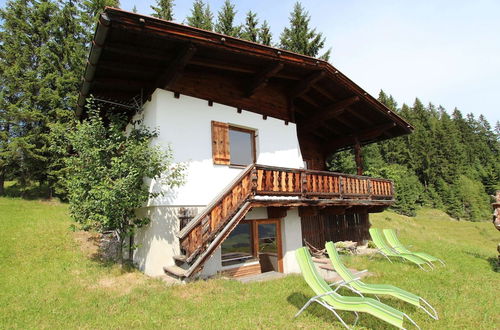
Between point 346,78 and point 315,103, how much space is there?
86.2 inches

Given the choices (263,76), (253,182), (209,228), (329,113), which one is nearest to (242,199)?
(253,182)

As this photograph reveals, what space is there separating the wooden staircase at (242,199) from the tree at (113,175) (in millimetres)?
1543

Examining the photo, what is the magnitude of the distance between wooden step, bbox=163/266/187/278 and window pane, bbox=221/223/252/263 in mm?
2009

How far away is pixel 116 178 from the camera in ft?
24.5

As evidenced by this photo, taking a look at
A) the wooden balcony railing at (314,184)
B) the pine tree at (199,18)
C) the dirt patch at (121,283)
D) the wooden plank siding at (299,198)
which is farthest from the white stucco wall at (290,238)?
the pine tree at (199,18)

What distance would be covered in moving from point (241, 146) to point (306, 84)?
135 inches

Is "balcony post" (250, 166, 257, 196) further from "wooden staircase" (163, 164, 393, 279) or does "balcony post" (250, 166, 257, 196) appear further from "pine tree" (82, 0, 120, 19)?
"pine tree" (82, 0, 120, 19)

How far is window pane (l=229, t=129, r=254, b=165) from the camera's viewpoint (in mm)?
9312

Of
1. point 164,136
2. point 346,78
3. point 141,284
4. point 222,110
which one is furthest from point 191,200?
point 346,78

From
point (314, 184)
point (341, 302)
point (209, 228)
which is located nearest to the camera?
point (341, 302)

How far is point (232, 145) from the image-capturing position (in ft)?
30.7

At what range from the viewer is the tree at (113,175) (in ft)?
22.9

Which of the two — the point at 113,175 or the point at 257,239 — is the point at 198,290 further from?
the point at 113,175

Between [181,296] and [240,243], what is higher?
[240,243]
